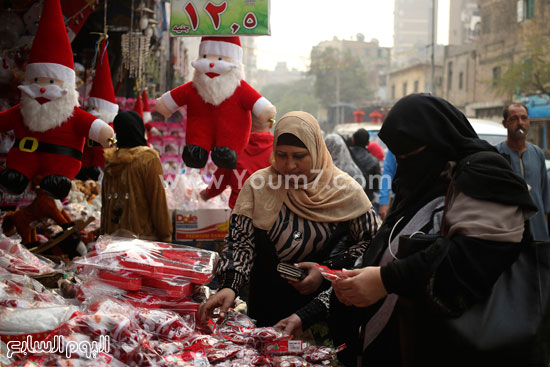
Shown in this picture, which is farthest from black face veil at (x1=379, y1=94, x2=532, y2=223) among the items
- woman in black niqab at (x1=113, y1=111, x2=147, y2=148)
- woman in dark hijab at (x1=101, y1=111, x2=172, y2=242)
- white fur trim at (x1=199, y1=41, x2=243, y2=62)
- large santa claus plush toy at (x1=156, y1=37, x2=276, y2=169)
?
woman in black niqab at (x1=113, y1=111, x2=147, y2=148)

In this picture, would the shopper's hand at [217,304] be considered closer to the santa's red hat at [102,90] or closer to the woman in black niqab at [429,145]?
the woman in black niqab at [429,145]

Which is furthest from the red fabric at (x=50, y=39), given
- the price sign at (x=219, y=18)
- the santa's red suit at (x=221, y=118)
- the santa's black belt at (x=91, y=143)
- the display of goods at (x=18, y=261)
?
the display of goods at (x=18, y=261)

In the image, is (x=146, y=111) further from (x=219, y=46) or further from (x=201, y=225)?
(x=219, y=46)

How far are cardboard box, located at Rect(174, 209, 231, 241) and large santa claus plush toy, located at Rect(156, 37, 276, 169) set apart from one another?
2.13 ft

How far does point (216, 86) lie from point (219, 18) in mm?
513

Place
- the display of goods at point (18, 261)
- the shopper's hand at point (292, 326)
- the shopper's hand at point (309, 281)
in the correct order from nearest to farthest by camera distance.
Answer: the shopper's hand at point (292, 326), the shopper's hand at point (309, 281), the display of goods at point (18, 261)

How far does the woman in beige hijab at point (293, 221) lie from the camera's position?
97.1 inches

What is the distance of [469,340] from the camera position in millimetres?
1517

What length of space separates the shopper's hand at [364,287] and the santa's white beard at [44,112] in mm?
2747

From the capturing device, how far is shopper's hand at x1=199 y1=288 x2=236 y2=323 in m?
2.18

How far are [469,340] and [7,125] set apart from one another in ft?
11.3

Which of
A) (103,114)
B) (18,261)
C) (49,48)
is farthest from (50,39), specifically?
(18,261)

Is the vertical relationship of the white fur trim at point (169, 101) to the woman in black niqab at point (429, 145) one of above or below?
above

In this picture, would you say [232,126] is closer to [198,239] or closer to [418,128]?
[198,239]
